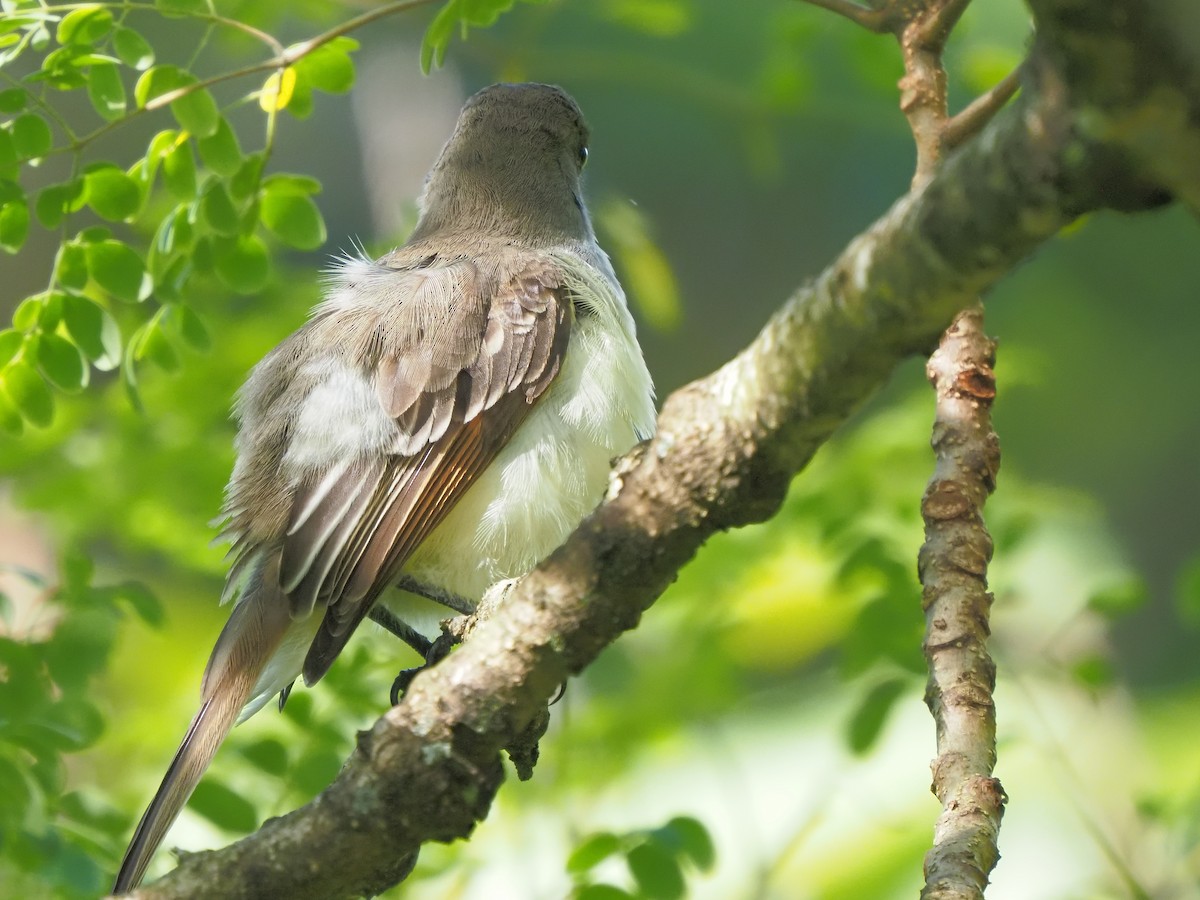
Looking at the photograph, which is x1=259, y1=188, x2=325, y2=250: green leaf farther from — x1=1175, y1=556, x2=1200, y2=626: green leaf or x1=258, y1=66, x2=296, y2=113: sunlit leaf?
x1=1175, y1=556, x2=1200, y2=626: green leaf

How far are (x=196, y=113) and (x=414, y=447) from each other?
1084mm

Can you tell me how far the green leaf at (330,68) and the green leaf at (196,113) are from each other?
0.95 feet

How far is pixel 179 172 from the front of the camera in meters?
2.73

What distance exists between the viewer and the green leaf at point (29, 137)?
257 cm

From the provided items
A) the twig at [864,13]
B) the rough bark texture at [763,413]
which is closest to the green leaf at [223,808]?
the rough bark texture at [763,413]

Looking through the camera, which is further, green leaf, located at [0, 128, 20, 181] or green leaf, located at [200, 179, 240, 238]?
green leaf, located at [200, 179, 240, 238]

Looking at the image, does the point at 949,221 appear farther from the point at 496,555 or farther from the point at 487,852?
the point at 487,852

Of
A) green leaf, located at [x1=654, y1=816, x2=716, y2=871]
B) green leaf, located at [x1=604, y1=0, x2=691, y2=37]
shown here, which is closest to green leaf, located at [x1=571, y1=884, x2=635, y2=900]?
green leaf, located at [x1=654, y1=816, x2=716, y2=871]

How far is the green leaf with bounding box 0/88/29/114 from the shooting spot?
2.50m

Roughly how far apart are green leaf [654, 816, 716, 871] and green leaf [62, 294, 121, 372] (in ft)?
5.07

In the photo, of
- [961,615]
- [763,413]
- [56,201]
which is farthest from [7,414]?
[961,615]

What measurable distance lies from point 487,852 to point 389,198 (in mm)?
2901

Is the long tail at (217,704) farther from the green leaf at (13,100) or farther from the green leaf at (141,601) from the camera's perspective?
the green leaf at (13,100)

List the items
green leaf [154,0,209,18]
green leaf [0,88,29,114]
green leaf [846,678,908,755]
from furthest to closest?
green leaf [846,678,908,755] < green leaf [154,0,209,18] < green leaf [0,88,29,114]
